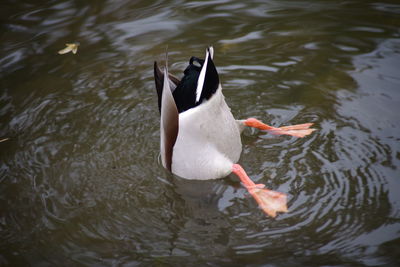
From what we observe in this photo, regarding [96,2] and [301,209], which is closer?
[301,209]

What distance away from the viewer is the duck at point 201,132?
345cm

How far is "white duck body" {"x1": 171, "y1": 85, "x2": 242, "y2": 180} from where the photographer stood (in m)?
3.54

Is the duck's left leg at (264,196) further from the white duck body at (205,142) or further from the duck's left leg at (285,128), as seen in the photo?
the duck's left leg at (285,128)

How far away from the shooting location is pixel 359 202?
3.36 meters

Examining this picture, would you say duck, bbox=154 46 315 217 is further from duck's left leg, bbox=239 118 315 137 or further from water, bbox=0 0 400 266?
duck's left leg, bbox=239 118 315 137

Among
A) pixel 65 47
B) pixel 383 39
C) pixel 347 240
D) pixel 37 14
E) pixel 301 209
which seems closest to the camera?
pixel 347 240

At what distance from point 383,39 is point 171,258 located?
376cm

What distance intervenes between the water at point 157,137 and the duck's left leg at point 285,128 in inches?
3.9

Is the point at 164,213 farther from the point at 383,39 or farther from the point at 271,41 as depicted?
the point at 383,39

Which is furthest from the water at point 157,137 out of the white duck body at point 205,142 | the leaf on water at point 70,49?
the white duck body at point 205,142

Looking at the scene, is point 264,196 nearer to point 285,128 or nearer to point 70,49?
point 285,128

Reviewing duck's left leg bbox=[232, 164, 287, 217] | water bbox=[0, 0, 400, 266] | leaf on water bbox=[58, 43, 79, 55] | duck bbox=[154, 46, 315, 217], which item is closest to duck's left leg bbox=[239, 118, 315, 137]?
water bbox=[0, 0, 400, 266]

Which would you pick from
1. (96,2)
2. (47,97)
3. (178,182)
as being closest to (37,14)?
(96,2)

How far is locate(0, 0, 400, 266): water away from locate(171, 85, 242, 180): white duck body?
202mm
